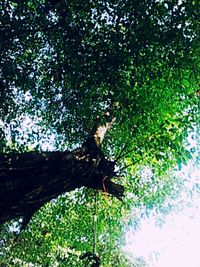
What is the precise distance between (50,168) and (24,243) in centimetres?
539

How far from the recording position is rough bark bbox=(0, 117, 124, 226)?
401cm

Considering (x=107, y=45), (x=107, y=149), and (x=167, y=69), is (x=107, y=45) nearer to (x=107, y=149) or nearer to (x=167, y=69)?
(x=167, y=69)

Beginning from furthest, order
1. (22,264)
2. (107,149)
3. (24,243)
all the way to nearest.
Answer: (22,264), (24,243), (107,149)

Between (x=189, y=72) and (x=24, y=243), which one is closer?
(x=189, y=72)

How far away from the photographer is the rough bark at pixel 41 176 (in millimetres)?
4008

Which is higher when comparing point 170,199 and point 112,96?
point 170,199

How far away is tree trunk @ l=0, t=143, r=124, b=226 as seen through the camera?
401 centimetres

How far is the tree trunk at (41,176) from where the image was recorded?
4008mm

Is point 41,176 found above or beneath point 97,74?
beneath

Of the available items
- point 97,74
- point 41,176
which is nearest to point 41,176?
point 41,176

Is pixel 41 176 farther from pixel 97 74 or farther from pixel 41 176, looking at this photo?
pixel 97 74

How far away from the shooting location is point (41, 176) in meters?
4.18

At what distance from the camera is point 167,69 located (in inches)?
175

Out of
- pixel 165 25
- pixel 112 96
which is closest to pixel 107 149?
pixel 112 96
